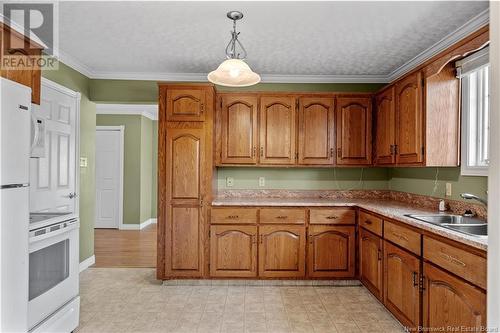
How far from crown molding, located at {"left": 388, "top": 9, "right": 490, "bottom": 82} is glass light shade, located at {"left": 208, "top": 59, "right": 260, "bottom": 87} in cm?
172

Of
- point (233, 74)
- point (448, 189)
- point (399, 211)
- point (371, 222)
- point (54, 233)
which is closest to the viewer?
point (54, 233)

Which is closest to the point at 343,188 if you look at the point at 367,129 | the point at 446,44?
the point at 367,129

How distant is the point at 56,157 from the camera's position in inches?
128

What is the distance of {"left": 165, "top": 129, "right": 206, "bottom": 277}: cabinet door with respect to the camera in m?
3.27

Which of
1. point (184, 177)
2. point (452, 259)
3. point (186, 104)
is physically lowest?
point (452, 259)

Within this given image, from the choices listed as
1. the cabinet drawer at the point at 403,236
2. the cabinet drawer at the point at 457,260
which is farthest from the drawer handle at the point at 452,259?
the cabinet drawer at the point at 403,236

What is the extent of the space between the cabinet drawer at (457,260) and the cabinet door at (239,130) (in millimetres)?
2038

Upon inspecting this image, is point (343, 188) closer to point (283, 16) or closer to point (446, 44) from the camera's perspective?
point (446, 44)

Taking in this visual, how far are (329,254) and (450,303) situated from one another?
1513 mm

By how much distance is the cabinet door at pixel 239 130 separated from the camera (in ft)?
11.8

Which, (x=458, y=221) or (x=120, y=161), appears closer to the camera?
(x=458, y=221)

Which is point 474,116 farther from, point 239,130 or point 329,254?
point 239,130

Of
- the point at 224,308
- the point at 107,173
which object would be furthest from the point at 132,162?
the point at 224,308

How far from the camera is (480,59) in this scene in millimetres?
2311
